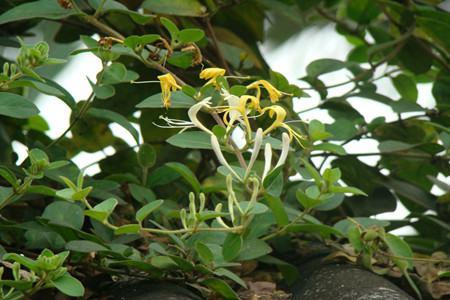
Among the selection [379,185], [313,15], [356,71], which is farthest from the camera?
[313,15]

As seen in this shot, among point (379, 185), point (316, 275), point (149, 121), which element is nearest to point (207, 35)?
point (149, 121)

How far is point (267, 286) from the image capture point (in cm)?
105

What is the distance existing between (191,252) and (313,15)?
812 millimetres

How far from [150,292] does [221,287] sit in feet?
0.24

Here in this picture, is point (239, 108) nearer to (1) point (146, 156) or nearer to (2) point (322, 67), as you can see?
(1) point (146, 156)

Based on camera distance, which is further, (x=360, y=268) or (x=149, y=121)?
(x=149, y=121)

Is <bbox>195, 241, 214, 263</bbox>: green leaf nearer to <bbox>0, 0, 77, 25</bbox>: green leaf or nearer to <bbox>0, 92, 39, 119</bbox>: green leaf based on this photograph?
<bbox>0, 92, 39, 119</bbox>: green leaf

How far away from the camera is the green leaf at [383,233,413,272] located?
1.06 metres

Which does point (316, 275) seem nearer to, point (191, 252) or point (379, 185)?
point (191, 252)

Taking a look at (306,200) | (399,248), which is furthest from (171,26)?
(399,248)

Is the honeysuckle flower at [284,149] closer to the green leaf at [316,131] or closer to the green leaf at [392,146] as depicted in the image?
the green leaf at [316,131]

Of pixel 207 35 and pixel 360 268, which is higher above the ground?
pixel 207 35

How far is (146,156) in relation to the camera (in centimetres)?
113

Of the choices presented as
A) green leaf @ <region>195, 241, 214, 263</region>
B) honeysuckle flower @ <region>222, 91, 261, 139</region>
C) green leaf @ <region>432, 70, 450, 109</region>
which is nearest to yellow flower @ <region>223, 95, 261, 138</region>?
honeysuckle flower @ <region>222, 91, 261, 139</region>
